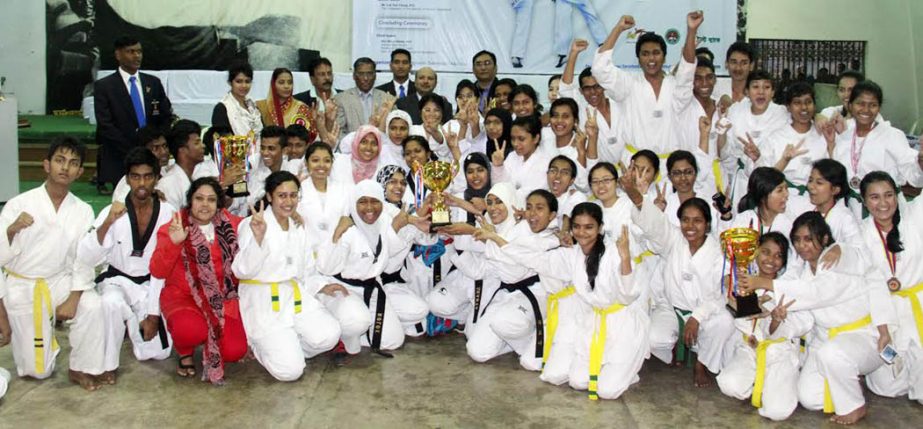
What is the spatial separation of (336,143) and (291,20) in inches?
277

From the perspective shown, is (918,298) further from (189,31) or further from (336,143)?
(189,31)

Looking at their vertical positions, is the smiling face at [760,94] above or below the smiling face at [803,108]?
above

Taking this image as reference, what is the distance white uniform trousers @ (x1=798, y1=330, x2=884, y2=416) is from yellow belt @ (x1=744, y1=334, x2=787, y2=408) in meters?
0.18

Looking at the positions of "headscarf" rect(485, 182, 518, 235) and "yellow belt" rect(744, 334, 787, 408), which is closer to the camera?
"yellow belt" rect(744, 334, 787, 408)

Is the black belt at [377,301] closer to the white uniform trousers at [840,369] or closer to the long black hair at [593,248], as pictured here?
the long black hair at [593,248]

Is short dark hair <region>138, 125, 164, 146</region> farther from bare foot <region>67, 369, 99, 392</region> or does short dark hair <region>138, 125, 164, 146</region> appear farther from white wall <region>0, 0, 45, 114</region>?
white wall <region>0, 0, 45, 114</region>

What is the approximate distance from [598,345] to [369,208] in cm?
155

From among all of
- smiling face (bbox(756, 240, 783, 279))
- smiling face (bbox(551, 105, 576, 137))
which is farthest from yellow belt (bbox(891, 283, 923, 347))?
smiling face (bbox(551, 105, 576, 137))

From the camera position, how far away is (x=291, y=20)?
12.4 meters

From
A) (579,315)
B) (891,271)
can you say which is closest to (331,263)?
(579,315)

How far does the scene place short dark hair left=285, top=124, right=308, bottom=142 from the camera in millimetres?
5363

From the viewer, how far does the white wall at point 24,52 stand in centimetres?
1346

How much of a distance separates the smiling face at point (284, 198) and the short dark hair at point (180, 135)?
1.12m

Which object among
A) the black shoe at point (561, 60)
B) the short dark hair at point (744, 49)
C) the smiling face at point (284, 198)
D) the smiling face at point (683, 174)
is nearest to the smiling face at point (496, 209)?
the smiling face at point (683, 174)
